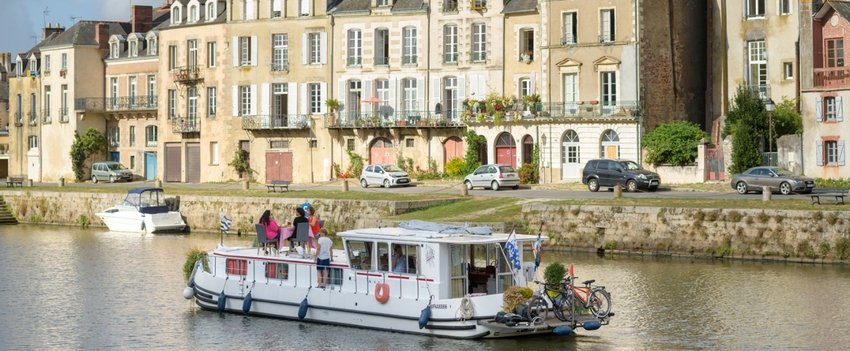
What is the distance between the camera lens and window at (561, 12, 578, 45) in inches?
2168

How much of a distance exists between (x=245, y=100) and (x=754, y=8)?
26.9 meters

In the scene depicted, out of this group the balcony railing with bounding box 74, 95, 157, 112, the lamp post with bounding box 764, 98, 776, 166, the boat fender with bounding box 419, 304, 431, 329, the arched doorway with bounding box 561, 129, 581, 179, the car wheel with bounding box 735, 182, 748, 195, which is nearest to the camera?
the boat fender with bounding box 419, 304, 431, 329

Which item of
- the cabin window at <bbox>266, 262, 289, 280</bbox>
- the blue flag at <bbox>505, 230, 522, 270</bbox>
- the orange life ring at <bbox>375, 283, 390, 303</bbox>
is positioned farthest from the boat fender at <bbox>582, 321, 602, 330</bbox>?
the cabin window at <bbox>266, 262, 289, 280</bbox>

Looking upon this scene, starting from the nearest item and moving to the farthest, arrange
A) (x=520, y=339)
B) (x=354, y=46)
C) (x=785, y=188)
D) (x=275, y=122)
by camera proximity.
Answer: (x=520, y=339) → (x=785, y=188) → (x=354, y=46) → (x=275, y=122)

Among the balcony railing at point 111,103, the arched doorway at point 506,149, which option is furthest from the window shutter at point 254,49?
the arched doorway at point 506,149

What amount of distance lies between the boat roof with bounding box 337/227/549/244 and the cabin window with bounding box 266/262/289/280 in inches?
88.1

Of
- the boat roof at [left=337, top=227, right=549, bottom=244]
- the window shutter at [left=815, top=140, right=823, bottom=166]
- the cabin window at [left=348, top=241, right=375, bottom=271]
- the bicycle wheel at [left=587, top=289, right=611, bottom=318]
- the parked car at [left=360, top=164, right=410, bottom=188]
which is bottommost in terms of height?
the bicycle wheel at [left=587, top=289, right=611, bottom=318]

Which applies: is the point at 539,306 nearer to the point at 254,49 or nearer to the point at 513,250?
the point at 513,250

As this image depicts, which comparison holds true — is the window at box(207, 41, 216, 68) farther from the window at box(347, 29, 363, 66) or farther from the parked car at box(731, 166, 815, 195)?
the parked car at box(731, 166, 815, 195)

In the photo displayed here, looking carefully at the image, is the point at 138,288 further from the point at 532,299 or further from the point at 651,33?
the point at 651,33

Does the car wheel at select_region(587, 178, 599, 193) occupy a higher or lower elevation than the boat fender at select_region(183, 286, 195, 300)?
higher

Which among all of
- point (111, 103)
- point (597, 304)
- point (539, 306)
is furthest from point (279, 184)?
point (539, 306)

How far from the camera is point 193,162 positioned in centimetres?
6912

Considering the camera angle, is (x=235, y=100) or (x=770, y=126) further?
(x=235, y=100)
